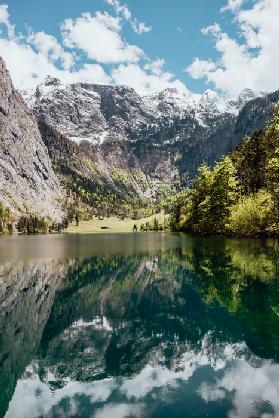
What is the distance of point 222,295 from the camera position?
27.3 meters

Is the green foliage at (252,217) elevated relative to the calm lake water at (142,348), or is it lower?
elevated

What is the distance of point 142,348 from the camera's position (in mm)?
17672

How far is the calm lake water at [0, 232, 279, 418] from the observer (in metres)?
12.5

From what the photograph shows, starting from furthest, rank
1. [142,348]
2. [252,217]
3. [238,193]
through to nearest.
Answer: [238,193], [252,217], [142,348]

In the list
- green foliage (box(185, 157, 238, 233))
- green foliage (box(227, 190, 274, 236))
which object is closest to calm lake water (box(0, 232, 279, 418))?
green foliage (box(227, 190, 274, 236))

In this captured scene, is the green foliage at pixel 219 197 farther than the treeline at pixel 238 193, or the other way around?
the green foliage at pixel 219 197

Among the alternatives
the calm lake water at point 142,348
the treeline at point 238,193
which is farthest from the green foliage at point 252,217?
the calm lake water at point 142,348

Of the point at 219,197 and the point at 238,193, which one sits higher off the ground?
the point at 238,193

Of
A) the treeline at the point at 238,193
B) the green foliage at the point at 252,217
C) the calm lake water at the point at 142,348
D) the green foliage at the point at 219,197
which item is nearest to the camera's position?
the calm lake water at the point at 142,348

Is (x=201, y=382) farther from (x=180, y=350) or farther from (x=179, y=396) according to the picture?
(x=180, y=350)

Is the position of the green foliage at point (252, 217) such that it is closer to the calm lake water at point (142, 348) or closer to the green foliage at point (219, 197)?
the green foliage at point (219, 197)

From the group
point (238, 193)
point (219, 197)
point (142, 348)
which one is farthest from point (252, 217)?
point (142, 348)

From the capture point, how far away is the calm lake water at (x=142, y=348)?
1255cm

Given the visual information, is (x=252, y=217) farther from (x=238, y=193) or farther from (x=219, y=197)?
(x=238, y=193)
